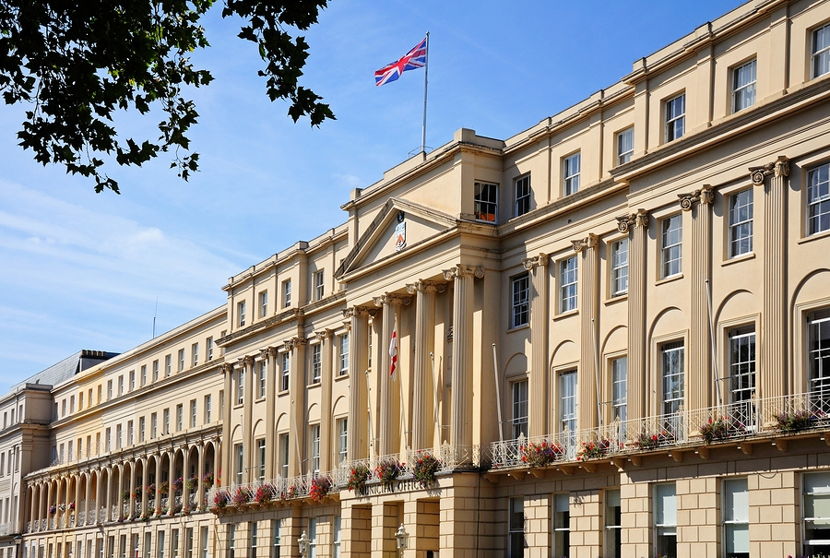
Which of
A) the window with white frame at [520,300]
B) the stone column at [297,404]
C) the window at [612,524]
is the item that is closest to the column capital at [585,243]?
the window with white frame at [520,300]

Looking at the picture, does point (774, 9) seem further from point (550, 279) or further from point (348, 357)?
point (348, 357)

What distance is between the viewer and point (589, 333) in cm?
3812

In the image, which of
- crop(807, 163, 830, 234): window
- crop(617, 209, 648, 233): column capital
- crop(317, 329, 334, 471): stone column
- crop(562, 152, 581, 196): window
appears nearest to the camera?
crop(807, 163, 830, 234): window

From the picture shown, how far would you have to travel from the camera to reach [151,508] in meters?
75.2

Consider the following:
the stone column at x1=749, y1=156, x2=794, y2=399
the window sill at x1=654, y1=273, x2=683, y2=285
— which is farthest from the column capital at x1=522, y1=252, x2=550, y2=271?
the stone column at x1=749, y1=156, x2=794, y2=399

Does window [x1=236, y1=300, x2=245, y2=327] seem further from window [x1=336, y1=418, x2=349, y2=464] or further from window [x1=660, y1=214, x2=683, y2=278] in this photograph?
window [x1=660, y1=214, x2=683, y2=278]

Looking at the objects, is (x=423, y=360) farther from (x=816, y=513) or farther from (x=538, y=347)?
(x=816, y=513)

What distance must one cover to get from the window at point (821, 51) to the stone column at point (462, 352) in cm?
1477

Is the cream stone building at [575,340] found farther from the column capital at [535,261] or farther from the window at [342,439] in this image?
the window at [342,439]

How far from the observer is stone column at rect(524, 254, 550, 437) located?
39875 mm

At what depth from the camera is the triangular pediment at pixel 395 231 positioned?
44.4 metres

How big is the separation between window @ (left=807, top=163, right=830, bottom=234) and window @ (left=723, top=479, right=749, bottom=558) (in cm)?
626

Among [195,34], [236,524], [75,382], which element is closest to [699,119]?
[195,34]

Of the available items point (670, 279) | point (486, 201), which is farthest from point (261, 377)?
point (670, 279)
